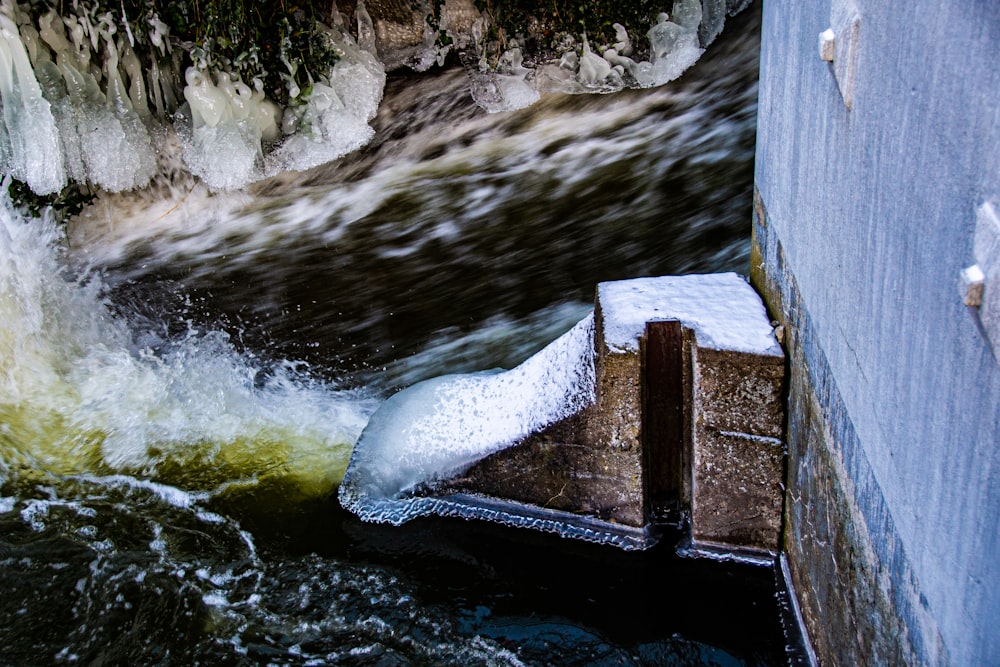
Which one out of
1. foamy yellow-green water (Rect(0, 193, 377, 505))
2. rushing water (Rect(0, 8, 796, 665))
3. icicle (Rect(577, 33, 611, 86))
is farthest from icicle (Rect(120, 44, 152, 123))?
icicle (Rect(577, 33, 611, 86))

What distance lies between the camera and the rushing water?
4.82 m

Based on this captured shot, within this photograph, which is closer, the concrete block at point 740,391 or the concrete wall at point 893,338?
the concrete wall at point 893,338

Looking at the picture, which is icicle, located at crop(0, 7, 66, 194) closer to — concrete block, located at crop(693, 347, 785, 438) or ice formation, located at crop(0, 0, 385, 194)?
ice formation, located at crop(0, 0, 385, 194)

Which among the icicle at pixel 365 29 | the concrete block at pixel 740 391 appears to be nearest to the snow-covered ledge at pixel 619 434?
the concrete block at pixel 740 391

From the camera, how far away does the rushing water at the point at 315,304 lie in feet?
15.8

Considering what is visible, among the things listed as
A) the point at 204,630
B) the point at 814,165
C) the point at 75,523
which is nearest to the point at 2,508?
the point at 75,523

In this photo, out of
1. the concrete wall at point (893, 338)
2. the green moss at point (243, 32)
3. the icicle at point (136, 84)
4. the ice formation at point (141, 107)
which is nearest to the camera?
the concrete wall at point (893, 338)

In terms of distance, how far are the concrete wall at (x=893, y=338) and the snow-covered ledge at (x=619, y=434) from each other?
26cm

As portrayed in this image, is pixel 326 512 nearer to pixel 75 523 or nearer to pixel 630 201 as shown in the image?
pixel 75 523

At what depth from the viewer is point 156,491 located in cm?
522

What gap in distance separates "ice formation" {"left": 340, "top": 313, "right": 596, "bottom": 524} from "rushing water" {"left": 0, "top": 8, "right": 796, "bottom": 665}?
199mm

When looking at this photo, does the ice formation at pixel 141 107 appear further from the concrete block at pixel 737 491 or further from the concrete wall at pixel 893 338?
the concrete block at pixel 737 491

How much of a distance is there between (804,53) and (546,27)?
3237 mm

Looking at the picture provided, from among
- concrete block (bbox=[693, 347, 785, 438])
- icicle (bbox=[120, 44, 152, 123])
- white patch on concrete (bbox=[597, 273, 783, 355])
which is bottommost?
concrete block (bbox=[693, 347, 785, 438])
